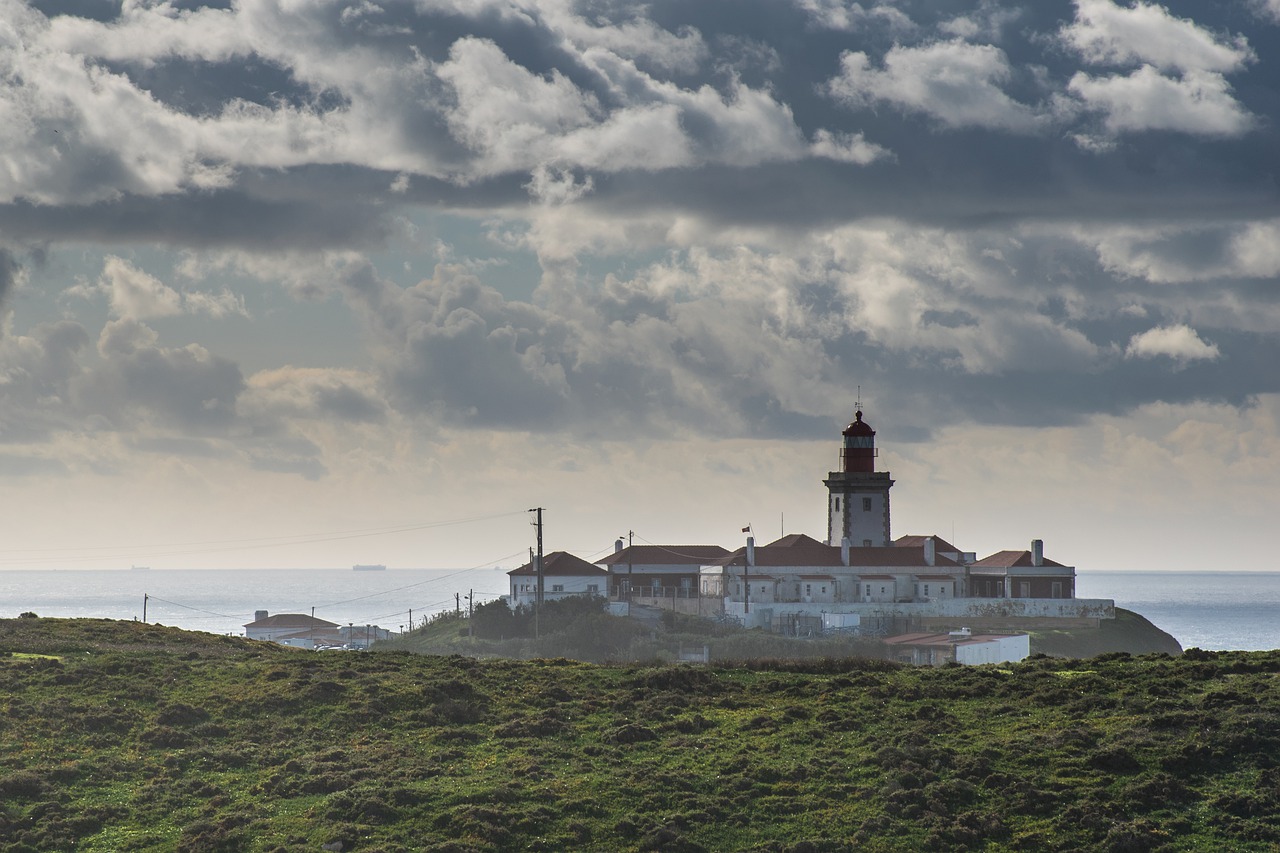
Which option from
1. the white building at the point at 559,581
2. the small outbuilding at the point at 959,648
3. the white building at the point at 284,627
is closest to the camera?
the small outbuilding at the point at 959,648

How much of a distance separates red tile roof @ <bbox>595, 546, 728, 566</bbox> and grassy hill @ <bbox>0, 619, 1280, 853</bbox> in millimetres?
88650

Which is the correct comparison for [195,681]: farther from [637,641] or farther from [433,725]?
[637,641]

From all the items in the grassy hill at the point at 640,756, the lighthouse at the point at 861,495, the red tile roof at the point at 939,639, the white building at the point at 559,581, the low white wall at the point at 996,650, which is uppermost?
the lighthouse at the point at 861,495

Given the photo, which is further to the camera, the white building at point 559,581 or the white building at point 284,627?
the white building at point 284,627

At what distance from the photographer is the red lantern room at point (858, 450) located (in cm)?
14275

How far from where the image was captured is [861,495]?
143 m

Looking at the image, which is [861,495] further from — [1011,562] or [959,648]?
[959,648]

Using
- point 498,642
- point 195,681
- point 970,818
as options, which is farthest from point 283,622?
point 970,818

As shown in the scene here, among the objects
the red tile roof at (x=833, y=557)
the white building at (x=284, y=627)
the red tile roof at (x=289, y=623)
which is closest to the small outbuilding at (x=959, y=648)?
the red tile roof at (x=833, y=557)

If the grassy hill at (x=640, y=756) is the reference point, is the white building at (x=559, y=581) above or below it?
above

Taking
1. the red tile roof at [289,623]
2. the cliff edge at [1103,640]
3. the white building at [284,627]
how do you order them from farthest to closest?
the red tile roof at [289,623] → the white building at [284,627] → the cliff edge at [1103,640]

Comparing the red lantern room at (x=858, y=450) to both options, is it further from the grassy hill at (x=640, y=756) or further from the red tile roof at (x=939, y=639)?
the grassy hill at (x=640, y=756)

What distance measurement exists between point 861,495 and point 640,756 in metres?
104

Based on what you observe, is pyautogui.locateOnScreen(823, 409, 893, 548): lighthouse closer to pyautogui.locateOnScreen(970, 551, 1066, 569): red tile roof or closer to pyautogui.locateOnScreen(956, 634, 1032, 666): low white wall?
pyautogui.locateOnScreen(970, 551, 1066, 569): red tile roof
